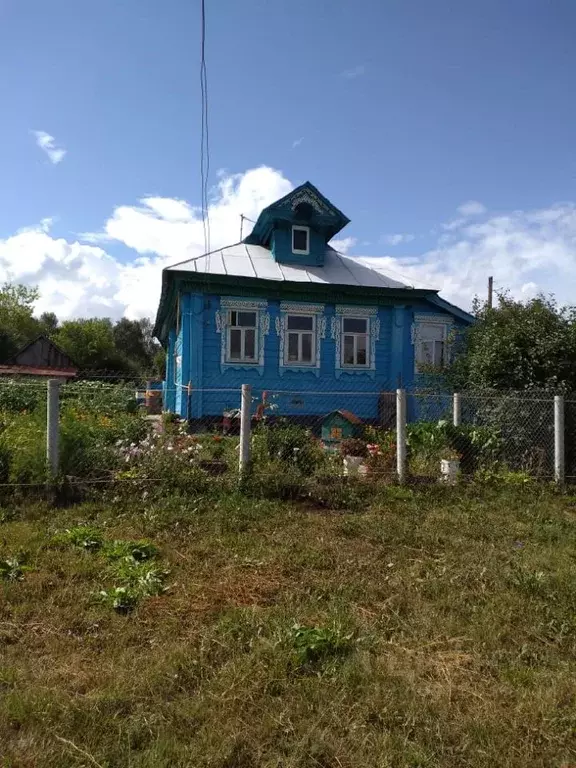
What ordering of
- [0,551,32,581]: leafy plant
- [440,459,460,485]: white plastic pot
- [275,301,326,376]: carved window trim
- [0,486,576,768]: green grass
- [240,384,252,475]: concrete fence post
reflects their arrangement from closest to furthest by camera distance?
[0,486,576,768]: green grass → [0,551,32,581]: leafy plant → [240,384,252,475]: concrete fence post → [440,459,460,485]: white plastic pot → [275,301,326,376]: carved window trim

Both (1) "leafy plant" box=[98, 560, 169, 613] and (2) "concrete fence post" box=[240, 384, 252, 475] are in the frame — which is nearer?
(1) "leafy plant" box=[98, 560, 169, 613]

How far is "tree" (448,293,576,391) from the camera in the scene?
363 inches

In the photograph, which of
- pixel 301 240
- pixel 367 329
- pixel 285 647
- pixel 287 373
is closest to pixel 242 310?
pixel 287 373

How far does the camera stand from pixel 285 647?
2869 mm

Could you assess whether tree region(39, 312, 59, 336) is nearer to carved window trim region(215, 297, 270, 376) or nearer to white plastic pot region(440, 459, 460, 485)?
carved window trim region(215, 297, 270, 376)

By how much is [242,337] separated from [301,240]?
3.08 metres

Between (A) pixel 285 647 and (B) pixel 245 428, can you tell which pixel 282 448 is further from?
(A) pixel 285 647

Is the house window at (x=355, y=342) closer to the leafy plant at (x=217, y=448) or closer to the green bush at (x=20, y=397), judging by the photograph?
the leafy plant at (x=217, y=448)

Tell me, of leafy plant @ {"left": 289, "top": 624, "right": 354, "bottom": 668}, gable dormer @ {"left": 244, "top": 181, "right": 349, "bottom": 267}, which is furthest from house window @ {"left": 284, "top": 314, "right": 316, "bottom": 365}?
leafy plant @ {"left": 289, "top": 624, "right": 354, "bottom": 668}

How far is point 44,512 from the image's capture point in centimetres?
531

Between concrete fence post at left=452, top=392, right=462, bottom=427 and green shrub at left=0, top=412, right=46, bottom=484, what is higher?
concrete fence post at left=452, top=392, right=462, bottom=427

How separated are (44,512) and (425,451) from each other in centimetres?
482

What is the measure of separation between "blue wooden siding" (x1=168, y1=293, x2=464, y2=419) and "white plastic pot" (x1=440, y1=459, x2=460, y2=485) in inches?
193

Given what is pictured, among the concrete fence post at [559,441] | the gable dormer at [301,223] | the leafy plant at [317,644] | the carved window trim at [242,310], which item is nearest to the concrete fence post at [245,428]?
the leafy plant at [317,644]
